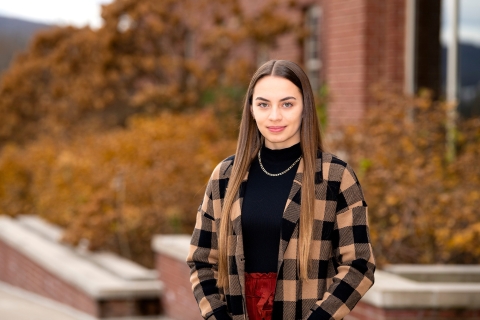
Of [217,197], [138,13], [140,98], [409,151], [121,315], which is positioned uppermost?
[138,13]

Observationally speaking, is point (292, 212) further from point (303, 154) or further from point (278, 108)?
point (278, 108)

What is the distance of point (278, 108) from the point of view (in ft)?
11.0

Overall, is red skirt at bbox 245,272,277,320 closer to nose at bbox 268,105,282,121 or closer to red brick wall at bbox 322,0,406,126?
nose at bbox 268,105,282,121

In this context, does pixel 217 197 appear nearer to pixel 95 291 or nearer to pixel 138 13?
pixel 95 291

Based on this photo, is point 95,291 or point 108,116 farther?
point 108,116

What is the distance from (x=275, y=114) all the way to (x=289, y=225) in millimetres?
423

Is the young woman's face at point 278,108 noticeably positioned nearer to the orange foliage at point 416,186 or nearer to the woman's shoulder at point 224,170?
the woman's shoulder at point 224,170

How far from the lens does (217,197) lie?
139 inches

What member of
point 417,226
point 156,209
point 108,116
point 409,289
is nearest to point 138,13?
point 108,116

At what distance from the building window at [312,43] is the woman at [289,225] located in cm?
1136

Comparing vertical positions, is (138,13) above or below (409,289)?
above

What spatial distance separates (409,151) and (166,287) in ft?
8.93

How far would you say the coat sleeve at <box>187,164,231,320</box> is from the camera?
11.3 ft

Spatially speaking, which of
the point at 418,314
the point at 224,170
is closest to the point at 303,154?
the point at 224,170
